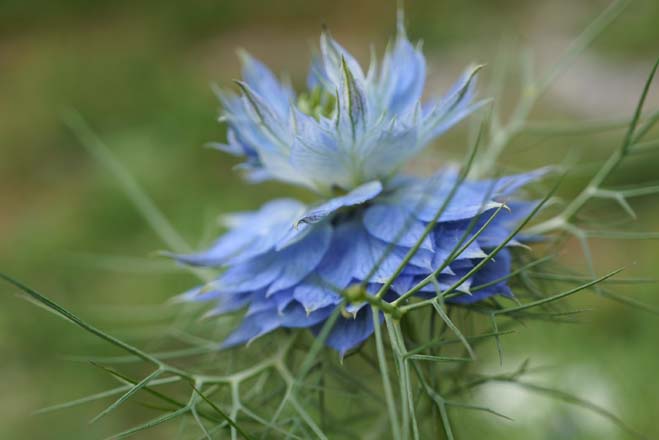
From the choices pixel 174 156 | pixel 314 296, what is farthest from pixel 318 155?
pixel 174 156

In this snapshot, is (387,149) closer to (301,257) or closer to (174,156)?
(301,257)

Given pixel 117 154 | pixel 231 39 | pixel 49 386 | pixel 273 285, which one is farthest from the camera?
pixel 231 39

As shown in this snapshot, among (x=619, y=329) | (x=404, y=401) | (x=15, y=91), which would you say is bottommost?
(x=404, y=401)

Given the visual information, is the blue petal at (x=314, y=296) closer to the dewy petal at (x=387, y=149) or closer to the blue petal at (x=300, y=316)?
the blue petal at (x=300, y=316)

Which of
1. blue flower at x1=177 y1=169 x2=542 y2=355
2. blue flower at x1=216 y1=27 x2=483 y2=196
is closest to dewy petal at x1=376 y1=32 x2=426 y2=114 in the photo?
blue flower at x1=216 y1=27 x2=483 y2=196

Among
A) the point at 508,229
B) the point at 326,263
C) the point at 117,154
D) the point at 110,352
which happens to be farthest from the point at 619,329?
the point at 117,154

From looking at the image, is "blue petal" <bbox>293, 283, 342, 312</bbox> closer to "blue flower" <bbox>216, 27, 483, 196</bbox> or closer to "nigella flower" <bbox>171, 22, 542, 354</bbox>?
"nigella flower" <bbox>171, 22, 542, 354</bbox>

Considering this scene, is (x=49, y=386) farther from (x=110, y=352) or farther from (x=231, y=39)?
(x=231, y=39)
